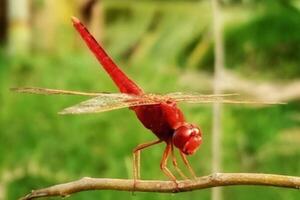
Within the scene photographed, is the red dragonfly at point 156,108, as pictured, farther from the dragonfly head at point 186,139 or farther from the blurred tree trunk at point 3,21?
the blurred tree trunk at point 3,21

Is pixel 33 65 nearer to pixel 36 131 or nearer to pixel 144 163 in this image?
pixel 36 131

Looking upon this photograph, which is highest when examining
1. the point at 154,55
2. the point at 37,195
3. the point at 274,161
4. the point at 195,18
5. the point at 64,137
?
the point at 195,18

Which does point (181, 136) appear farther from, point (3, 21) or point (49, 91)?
point (3, 21)

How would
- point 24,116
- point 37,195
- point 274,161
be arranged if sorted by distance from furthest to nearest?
1. point 24,116
2. point 274,161
3. point 37,195

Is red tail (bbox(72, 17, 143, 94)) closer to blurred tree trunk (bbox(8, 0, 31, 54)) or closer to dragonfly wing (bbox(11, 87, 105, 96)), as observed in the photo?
dragonfly wing (bbox(11, 87, 105, 96))

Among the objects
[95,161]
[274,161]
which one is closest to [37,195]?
[274,161]

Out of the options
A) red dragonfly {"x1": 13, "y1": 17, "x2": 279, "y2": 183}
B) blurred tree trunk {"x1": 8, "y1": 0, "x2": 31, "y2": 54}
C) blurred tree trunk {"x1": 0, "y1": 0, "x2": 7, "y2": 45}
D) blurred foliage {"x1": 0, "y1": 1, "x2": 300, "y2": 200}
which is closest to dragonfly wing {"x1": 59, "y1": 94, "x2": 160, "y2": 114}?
red dragonfly {"x1": 13, "y1": 17, "x2": 279, "y2": 183}

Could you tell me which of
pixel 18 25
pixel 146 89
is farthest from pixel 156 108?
pixel 18 25
